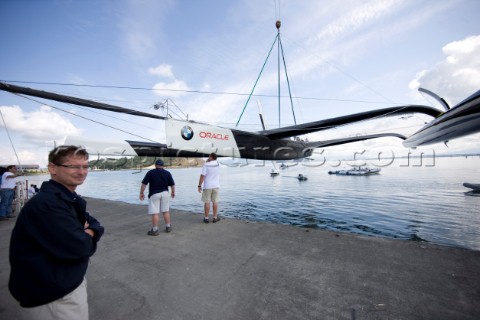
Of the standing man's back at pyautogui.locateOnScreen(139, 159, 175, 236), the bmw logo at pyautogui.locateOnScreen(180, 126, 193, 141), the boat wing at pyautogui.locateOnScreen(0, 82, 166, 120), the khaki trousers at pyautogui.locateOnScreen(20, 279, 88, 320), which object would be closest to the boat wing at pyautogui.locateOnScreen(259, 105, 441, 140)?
the bmw logo at pyautogui.locateOnScreen(180, 126, 193, 141)

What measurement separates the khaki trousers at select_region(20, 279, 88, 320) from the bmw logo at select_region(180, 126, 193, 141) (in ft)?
13.4

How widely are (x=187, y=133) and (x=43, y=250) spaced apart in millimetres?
4233

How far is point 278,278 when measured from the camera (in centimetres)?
314

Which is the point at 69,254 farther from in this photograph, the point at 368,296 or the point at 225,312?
the point at 368,296

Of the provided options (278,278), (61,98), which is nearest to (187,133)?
(61,98)

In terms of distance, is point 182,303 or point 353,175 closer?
point 182,303

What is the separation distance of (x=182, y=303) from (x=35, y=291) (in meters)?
1.73

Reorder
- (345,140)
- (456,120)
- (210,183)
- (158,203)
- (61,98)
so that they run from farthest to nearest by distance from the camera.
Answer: (345,140) → (210,183) → (158,203) → (456,120) → (61,98)

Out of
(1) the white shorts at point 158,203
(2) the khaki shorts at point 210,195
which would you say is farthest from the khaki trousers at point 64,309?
(2) the khaki shorts at point 210,195

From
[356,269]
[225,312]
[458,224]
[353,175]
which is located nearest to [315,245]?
[356,269]

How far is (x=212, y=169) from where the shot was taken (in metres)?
6.32

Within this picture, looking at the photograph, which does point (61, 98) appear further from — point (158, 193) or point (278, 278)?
point (278, 278)

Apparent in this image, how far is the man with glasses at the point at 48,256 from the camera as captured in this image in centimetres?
137

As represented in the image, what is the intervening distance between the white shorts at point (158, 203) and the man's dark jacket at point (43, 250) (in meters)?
4.07
